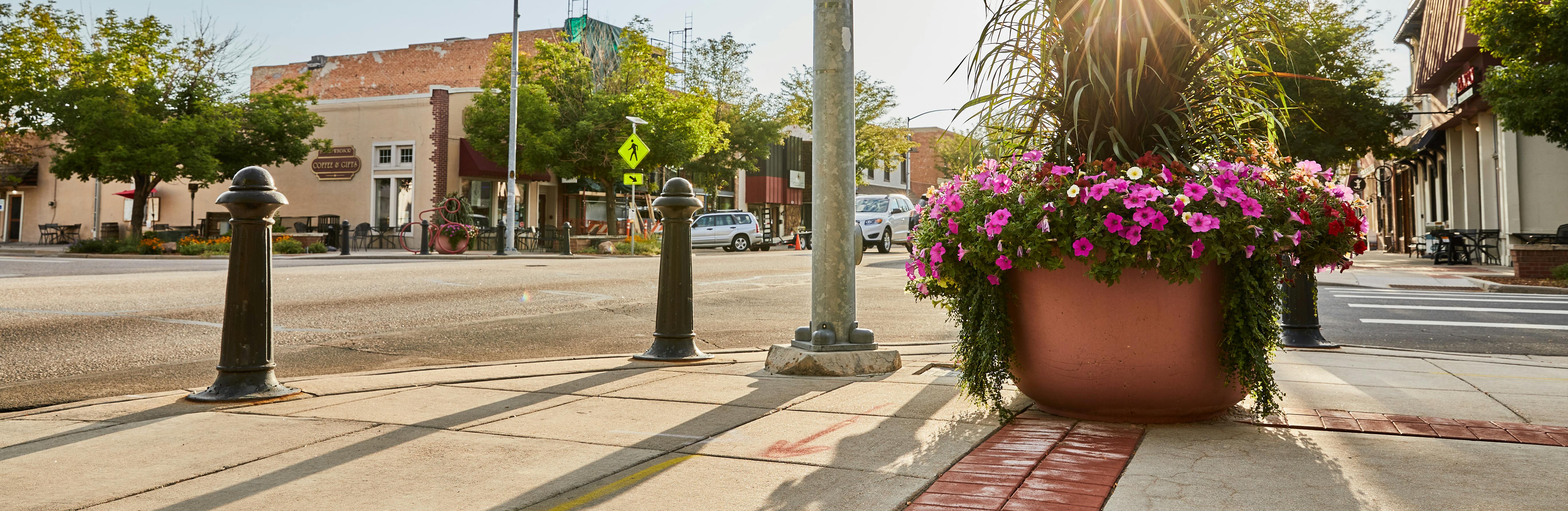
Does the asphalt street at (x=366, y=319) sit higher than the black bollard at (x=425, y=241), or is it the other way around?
the black bollard at (x=425, y=241)

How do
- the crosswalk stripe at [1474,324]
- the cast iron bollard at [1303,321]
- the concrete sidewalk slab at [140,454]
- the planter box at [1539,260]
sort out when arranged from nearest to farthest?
the concrete sidewalk slab at [140,454]
the cast iron bollard at [1303,321]
the crosswalk stripe at [1474,324]
the planter box at [1539,260]

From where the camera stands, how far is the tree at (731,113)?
1700 inches

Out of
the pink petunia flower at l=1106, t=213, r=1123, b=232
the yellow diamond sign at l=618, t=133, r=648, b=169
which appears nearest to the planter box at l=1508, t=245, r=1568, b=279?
the pink petunia flower at l=1106, t=213, r=1123, b=232

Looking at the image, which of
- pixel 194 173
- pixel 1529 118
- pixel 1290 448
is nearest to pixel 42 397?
pixel 1290 448

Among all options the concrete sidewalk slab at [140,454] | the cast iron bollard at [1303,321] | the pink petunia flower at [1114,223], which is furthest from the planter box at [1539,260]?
the concrete sidewalk slab at [140,454]

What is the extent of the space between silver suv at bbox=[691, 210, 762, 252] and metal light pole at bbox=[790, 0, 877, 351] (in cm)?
2720

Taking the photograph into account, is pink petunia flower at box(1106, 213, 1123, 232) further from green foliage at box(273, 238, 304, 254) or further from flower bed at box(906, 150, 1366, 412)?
green foliage at box(273, 238, 304, 254)

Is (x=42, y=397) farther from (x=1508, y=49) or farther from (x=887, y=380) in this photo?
(x=1508, y=49)

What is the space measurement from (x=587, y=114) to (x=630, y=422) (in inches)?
1181

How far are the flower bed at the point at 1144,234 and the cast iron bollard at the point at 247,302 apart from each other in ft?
9.92

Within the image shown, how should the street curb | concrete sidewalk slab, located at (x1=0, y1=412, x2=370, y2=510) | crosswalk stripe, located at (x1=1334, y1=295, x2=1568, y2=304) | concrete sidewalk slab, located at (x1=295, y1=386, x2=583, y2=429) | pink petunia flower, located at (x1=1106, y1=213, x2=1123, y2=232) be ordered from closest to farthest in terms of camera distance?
concrete sidewalk slab, located at (x1=0, y1=412, x2=370, y2=510) < pink petunia flower, located at (x1=1106, y1=213, x2=1123, y2=232) < concrete sidewalk slab, located at (x1=295, y1=386, x2=583, y2=429) < crosswalk stripe, located at (x1=1334, y1=295, x2=1568, y2=304) < the street curb

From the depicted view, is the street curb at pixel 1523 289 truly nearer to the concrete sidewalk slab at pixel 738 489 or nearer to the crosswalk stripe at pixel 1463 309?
the crosswalk stripe at pixel 1463 309

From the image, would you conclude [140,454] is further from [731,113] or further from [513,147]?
[731,113]

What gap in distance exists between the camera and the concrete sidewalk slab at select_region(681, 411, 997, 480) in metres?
3.26
